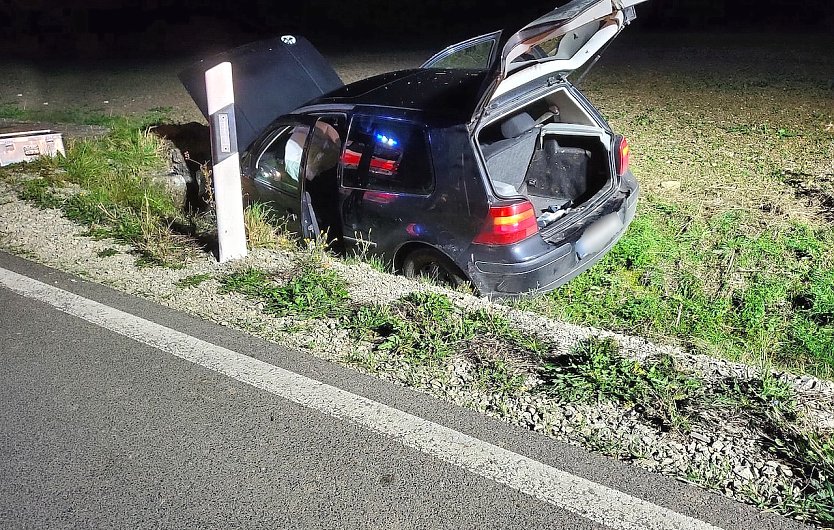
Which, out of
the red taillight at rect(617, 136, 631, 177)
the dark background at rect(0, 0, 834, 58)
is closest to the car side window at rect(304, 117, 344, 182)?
the red taillight at rect(617, 136, 631, 177)

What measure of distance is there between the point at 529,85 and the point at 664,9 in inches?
613

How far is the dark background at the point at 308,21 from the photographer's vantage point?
1828 centimetres

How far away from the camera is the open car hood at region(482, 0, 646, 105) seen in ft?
14.3

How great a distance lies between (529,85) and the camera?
5.37 metres

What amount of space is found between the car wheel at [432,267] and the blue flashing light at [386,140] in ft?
2.43

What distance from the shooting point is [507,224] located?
489 cm

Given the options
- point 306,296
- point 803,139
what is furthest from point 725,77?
point 306,296

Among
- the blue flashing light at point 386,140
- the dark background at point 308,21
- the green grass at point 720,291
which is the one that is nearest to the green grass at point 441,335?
the green grass at point 720,291

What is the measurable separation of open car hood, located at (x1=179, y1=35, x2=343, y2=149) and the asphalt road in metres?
3.43

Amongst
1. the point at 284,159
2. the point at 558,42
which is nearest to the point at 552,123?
the point at 558,42

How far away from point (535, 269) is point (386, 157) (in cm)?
130

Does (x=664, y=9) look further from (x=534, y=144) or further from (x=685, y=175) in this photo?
(x=534, y=144)

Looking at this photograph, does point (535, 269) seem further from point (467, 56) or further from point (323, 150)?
point (467, 56)

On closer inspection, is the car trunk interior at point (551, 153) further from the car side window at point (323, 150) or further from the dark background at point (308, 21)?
the dark background at point (308, 21)
